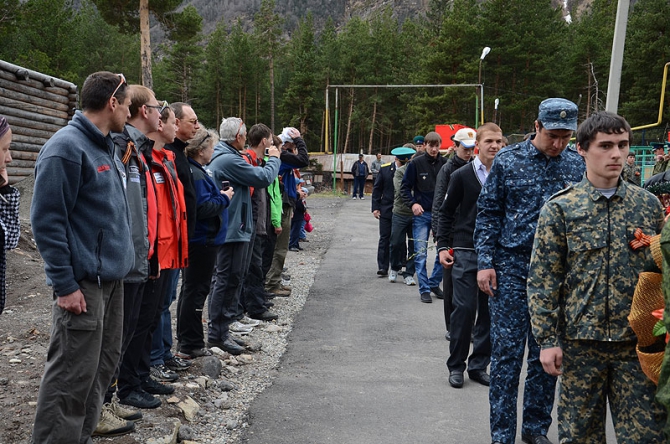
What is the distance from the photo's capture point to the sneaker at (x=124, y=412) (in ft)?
14.2

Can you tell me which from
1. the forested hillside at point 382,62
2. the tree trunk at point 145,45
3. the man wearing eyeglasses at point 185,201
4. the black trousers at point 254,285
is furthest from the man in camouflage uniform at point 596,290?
the tree trunk at point 145,45

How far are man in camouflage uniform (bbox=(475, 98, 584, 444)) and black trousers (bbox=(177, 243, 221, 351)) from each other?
258 centimetres

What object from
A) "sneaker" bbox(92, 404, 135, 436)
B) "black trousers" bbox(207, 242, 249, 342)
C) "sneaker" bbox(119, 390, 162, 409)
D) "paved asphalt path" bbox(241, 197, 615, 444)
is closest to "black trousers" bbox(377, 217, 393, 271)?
"paved asphalt path" bbox(241, 197, 615, 444)

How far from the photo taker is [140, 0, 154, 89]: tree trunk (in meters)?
26.8

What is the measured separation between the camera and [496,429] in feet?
13.9

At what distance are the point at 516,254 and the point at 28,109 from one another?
49.2ft

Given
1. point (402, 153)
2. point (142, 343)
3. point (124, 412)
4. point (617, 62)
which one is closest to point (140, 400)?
point (124, 412)

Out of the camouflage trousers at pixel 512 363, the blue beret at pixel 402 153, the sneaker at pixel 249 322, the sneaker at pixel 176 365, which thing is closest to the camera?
the camouflage trousers at pixel 512 363

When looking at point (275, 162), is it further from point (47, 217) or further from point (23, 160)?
point (23, 160)

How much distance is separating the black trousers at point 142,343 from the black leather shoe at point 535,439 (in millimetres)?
2745

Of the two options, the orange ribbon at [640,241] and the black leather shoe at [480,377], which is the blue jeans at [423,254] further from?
the orange ribbon at [640,241]

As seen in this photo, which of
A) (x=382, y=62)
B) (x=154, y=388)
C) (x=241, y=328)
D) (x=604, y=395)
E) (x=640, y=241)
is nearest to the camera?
(x=640, y=241)

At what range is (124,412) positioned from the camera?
4352 millimetres

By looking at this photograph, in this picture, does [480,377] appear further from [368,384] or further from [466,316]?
Result: [368,384]
